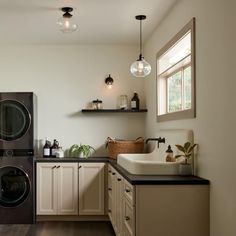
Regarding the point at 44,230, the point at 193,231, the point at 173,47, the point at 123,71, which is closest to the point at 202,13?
the point at 173,47

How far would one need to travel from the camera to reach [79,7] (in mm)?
3846

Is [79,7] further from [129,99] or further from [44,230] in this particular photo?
[44,230]

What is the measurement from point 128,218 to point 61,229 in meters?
1.80

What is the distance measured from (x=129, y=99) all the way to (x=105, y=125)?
511 millimetres

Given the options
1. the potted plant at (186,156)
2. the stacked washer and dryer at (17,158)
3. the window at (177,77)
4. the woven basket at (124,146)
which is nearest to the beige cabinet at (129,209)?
the potted plant at (186,156)

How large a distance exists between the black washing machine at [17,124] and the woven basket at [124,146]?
3.34 feet

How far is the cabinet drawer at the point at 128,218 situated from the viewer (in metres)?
2.91

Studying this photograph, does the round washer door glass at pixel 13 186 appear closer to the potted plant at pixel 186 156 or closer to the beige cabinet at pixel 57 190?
the beige cabinet at pixel 57 190

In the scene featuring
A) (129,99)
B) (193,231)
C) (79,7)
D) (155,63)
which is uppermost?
(79,7)

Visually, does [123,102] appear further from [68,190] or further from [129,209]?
[129,209]

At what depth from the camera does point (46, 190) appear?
5.07 metres

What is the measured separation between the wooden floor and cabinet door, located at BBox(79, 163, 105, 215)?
0.55ft

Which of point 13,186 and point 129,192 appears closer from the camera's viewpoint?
point 129,192

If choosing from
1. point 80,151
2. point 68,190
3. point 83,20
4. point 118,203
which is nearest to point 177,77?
point 83,20
